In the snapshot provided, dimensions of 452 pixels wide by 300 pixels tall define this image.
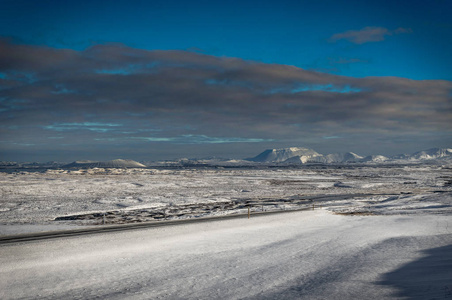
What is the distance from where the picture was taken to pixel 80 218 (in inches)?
1283

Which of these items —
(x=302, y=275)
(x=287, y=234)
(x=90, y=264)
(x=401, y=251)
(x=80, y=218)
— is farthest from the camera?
(x=80, y=218)

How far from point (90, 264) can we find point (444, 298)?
46.9 feet

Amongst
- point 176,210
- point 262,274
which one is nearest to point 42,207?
point 176,210

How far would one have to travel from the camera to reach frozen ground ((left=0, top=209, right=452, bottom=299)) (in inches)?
519

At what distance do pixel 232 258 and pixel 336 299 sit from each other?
754 centimetres

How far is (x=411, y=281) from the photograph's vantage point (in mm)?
14008

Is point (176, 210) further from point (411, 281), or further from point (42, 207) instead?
point (411, 281)

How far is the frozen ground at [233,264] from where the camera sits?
1317 centimetres

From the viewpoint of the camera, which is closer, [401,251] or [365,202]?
[401,251]

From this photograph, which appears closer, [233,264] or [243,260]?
[233,264]

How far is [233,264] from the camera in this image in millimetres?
17562

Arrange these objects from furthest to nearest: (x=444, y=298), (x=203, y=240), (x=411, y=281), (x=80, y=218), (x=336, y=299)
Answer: (x=80, y=218)
(x=203, y=240)
(x=411, y=281)
(x=336, y=299)
(x=444, y=298)

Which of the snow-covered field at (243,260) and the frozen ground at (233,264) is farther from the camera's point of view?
the snow-covered field at (243,260)

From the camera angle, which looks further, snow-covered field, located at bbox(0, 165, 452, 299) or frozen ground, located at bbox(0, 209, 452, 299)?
snow-covered field, located at bbox(0, 165, 452, 299)
